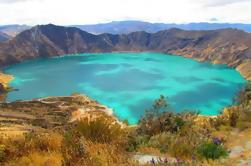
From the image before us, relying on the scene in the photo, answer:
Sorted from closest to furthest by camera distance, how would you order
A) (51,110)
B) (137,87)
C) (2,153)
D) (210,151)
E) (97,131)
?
1. (2,153)
2. (97,131)
3. (210,151)
4. (51,110)
5. (137,87)

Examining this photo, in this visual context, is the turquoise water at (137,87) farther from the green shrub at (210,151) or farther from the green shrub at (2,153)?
the green shrub at (2,153)

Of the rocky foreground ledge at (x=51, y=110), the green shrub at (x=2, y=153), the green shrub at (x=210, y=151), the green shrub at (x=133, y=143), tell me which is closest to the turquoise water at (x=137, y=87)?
the rocky foreground ledge at (x=51, y=110)

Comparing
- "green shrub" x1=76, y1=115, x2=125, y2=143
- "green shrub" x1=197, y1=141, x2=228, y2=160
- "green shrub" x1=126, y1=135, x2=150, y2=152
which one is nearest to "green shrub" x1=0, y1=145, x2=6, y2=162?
"green shrub" x1=76, y1=115, x2=125, y2=143

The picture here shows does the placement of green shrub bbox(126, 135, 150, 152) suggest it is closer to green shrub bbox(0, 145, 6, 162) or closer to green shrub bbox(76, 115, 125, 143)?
green shrub bbox(76, 115, 125, 143)

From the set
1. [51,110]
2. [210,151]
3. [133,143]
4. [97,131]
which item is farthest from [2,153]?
[51,110]

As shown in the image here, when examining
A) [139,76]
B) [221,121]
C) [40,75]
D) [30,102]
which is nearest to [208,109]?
[30,102]

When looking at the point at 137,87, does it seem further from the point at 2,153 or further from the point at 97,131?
the point at 2,153

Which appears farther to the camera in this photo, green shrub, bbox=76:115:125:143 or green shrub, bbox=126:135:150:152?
green shrub, bbox=126:135:150:152

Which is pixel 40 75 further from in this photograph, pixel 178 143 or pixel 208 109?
pixel 178 143

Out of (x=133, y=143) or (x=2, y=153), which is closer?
(x=2, y=153)
